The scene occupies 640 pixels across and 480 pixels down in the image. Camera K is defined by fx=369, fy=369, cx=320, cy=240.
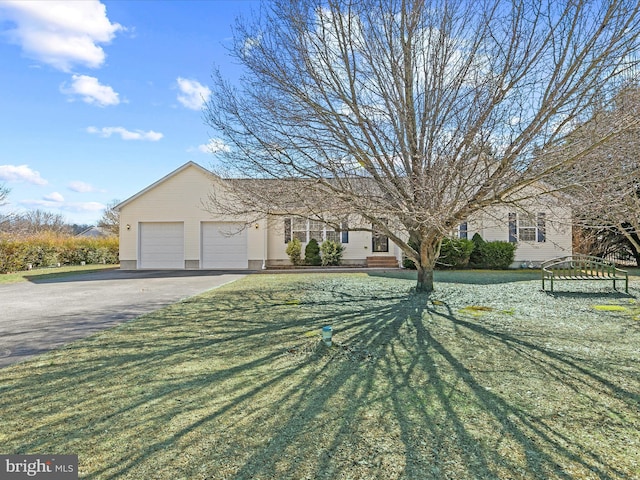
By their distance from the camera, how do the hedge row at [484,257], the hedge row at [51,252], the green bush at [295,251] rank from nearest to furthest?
Answer: the hedge row at [484,257] < the hedge row at [51,252] < the green bush at [295,251]

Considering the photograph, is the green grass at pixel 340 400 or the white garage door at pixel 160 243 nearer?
the green grass at pixel 340 400

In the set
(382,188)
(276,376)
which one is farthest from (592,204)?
(276,376)

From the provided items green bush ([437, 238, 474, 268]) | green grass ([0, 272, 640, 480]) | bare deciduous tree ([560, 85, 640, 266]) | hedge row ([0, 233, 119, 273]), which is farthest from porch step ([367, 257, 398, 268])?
hedge row ([0, 233, 119, 273])

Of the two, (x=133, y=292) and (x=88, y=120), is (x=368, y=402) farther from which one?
(x=88, y=120)

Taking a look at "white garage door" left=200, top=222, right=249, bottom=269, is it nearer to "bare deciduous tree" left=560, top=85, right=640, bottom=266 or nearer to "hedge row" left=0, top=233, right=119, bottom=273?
"hedge row" left=0, top=233, right=119, bottom=273

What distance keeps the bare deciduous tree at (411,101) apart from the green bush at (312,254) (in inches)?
417

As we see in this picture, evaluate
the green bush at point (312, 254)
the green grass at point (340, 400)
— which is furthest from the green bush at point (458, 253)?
the green grass at point (340, 400)

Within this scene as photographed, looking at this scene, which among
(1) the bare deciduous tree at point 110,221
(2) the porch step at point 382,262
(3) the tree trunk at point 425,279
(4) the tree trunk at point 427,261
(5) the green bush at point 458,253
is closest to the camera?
(4) the tree trunk at point 427,261

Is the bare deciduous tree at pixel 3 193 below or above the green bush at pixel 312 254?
above

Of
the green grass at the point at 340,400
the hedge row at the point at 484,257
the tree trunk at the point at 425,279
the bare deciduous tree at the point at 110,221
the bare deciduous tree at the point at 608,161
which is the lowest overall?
the green grass at the point at 340,400

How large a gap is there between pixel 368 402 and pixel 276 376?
115 cm

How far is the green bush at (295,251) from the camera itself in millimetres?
19594

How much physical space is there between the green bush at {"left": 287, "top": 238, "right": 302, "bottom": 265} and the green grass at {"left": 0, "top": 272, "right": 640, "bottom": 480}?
12.9m

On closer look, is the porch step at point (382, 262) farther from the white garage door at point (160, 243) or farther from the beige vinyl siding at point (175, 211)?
the white garage door at point (160, 243)
